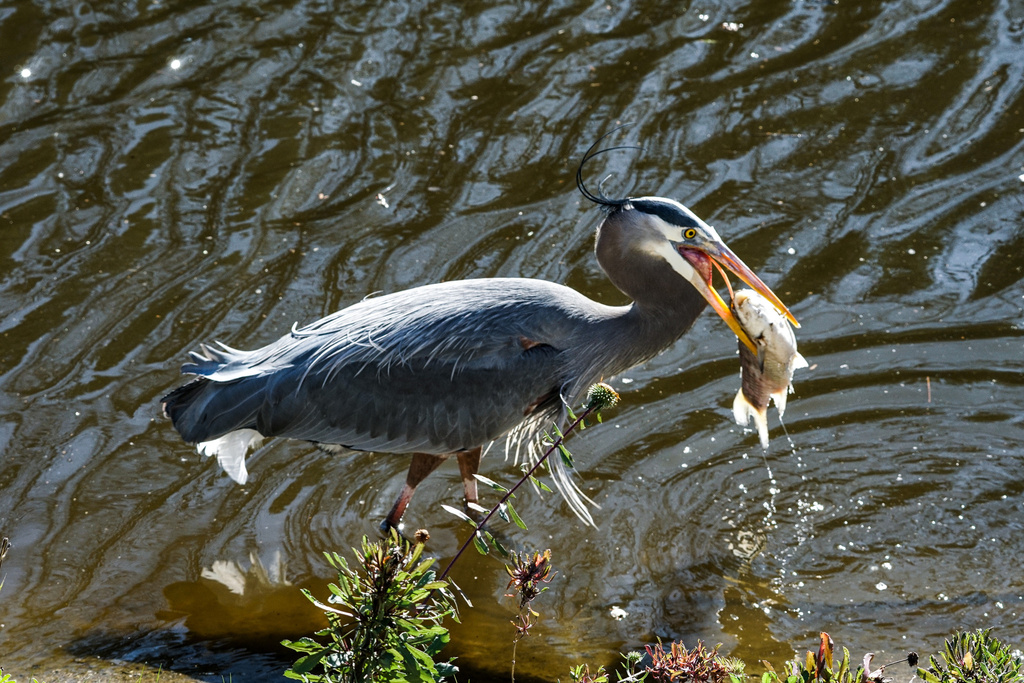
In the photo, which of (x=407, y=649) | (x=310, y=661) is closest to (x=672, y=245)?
(x=407, y=649)

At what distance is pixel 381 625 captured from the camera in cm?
246

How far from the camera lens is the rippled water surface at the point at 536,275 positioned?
450 cm

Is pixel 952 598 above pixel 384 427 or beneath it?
beneath

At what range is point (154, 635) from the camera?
4273mm

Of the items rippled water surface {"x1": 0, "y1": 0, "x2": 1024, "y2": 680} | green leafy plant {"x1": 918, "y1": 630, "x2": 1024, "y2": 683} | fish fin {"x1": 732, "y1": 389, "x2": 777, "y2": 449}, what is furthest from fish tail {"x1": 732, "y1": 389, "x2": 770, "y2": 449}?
green leafy plant {"x1": 918, "y1": 630, "x2": 1024, "y2": 683}

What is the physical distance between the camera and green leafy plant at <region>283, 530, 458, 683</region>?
240 centimetres

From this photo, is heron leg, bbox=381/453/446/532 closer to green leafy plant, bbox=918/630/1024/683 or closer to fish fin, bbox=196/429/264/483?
fish fin, bbox=196/429/264/483

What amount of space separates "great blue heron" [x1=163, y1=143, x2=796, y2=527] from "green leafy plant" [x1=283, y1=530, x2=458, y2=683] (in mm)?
1983

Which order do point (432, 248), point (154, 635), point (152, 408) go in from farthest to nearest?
1. point (432, 248)
2. point (152, 408)
3. point (154, 635)

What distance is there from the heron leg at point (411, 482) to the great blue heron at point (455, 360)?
0.04ft

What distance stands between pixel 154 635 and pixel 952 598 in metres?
3.20

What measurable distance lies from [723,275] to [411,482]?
1642mm

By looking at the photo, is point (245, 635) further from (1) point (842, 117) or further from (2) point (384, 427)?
(1) point (842, 117)

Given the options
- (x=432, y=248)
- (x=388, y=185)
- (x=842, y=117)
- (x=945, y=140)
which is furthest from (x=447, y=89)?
(x=945, y=140)
